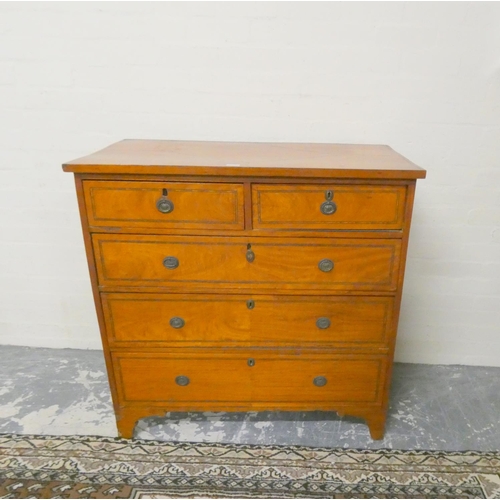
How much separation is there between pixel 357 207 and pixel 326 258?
0.23m

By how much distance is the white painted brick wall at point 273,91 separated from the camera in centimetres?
187

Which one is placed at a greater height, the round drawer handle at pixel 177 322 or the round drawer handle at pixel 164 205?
the round drawer handle at pixel 164 205

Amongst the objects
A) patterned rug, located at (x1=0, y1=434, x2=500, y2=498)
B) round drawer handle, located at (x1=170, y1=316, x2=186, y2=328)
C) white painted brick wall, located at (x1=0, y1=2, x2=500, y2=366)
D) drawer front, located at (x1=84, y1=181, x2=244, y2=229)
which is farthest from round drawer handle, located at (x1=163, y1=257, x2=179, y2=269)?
patterned rug, located at (x1=0, y1=434, x2=500, y2=498)

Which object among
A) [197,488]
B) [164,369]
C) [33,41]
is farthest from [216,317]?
[33,41]

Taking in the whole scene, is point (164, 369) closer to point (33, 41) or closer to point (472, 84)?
point (33, 41)

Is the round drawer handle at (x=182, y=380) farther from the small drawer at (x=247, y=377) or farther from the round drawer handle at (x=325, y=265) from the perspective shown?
the round drawer handle at (x=325, y=265)

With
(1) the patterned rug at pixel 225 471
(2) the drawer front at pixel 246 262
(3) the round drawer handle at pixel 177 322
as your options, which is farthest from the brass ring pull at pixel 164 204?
(1) the patterned rug at pixel 225 471

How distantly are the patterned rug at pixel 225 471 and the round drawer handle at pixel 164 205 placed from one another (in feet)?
3.68

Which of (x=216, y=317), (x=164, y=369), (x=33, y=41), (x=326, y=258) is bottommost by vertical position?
(x=164, y=369)

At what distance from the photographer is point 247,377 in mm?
1783

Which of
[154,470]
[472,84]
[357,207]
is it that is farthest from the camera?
[472,84]

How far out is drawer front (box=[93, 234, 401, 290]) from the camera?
154 centimetres

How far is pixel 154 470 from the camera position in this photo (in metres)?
1.75

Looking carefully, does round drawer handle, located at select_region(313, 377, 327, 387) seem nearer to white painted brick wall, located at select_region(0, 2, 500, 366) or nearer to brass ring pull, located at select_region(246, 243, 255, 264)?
brass ring pull, located at select_region(246, 243, 255, 264)
